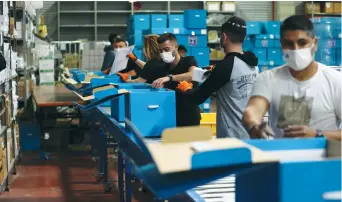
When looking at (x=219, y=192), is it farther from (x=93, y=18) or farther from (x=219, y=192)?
(x=93, y=18)

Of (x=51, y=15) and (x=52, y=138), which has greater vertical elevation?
(x=51, y=15)

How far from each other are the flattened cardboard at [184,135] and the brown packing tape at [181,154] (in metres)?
0.02

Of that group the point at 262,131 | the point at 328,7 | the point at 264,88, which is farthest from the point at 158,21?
the point at 262,131

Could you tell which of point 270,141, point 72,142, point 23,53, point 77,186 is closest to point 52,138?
point 72,142

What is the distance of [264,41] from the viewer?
1334 centimetres

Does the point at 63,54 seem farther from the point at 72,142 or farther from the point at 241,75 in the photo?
the point at 241,75

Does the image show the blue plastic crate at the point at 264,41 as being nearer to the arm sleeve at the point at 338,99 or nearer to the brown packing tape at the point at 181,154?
the arm sleeve at the point at 338,99

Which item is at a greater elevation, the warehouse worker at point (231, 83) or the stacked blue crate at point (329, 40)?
the stacked blue crate at point (329, 40)

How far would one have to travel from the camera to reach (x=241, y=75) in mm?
3139

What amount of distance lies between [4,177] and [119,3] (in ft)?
38.1

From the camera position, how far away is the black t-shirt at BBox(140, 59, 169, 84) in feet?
14.7

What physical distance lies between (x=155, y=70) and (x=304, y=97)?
2.49 meters

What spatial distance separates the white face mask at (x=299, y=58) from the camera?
2.16m

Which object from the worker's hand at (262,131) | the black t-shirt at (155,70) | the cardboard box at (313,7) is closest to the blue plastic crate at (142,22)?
the cardboard box at (313,7)
